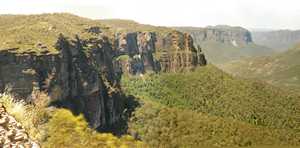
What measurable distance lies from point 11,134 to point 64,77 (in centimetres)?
16409

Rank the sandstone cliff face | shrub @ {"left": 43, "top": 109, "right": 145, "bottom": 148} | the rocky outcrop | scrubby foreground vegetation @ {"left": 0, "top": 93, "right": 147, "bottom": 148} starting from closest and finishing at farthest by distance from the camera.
→ the rocky outcrop → scrubby foreground vegetation @ {"left": 0, "top": 93, "right": 147, "bottom": 148} → shrub @ {"left": 43, "top": 109, "right": 145, "bottom": 148} → the sandstone cliff face

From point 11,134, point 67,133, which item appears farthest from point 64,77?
point 11,134

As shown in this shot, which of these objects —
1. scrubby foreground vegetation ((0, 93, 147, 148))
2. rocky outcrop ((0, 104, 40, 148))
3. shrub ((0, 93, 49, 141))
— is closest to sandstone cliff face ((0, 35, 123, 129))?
scrubby foreground vegetation ((0, 93, 147, 148))

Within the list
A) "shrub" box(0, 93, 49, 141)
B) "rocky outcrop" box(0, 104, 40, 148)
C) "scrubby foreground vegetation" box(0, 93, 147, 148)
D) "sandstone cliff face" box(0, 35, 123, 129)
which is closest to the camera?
"rocky outcrop" box(0, 104, 40, 148)

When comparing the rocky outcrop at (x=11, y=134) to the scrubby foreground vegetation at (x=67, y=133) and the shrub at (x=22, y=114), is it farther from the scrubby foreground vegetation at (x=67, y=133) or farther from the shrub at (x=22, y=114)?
the scrubby foreground vegetation at (x=67, y=133)

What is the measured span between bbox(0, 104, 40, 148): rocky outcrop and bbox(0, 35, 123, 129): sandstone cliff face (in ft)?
418

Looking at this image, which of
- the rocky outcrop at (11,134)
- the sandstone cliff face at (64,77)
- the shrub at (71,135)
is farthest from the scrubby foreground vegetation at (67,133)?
the sandstone cliff face at (64,77)

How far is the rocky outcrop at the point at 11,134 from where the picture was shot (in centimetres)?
1251

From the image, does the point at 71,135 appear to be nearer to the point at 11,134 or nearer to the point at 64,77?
the point at 11,134

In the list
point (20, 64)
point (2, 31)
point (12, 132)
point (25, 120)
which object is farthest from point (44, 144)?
point (2, 31)

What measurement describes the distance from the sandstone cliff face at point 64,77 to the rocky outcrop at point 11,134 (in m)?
127

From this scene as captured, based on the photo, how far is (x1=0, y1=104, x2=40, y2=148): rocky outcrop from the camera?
12508mm

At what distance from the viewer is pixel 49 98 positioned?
158m

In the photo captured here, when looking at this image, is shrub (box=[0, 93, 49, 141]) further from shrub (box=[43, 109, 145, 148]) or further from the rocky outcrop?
shrub (box=[43, 109, 145, 148])
